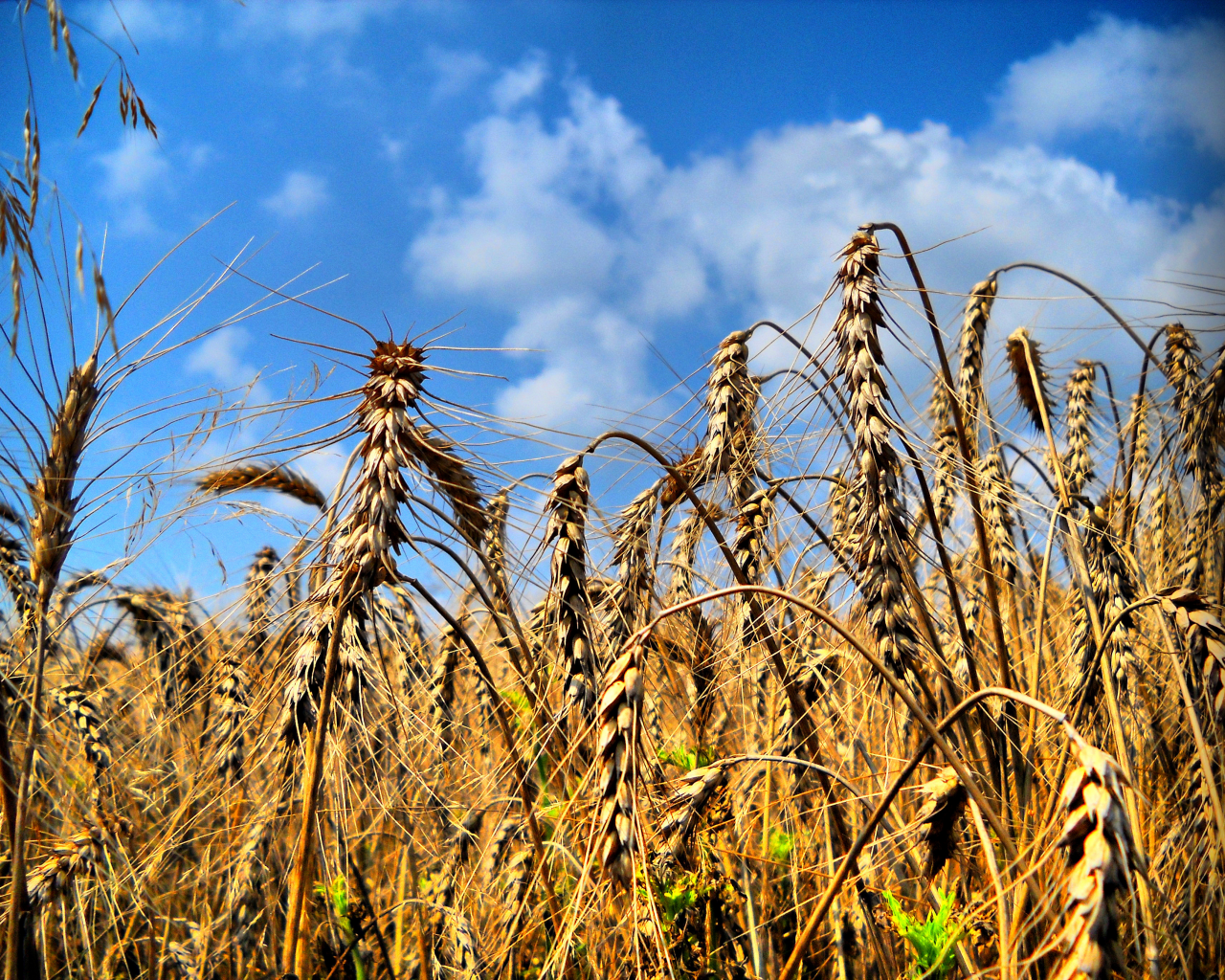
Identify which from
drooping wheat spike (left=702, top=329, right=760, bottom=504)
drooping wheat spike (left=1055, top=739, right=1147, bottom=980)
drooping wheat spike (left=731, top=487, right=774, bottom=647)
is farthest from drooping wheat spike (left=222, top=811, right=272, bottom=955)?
drooping wheat spike (left=1055, top=739, right=1147, bottom=980)

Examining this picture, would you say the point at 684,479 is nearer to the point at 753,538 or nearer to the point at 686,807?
the point at 753,538

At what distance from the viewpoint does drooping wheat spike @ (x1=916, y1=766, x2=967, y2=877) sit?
73.4 inches

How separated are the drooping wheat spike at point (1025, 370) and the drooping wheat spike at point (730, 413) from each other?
4.52 ft

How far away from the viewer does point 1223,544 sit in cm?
275

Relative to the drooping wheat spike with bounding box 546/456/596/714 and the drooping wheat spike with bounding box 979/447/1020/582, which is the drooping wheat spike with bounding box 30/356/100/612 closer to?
the drooping wheat spike with bounding box 546/456/596/714

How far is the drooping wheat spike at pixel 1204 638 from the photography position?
2.01m

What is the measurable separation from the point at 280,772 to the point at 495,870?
1.42 m

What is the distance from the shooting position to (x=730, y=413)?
2.77 m

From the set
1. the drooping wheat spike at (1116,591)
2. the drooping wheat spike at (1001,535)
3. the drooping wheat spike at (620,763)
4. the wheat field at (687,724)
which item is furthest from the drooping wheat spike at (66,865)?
the drooping wheat spike at (1001,535)

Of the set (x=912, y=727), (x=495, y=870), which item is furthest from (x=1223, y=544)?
(x=495, y=870)

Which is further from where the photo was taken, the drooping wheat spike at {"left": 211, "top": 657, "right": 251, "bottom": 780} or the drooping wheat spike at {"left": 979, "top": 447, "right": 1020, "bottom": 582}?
the drooping wheat spike at {"left": 979, "top": 447, "right": 1020, "bottom": 582}

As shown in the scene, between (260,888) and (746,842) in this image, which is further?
(746,842)

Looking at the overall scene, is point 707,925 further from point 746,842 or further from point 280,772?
point 280,772

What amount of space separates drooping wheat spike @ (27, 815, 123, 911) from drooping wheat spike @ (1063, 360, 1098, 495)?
12.9 feet
